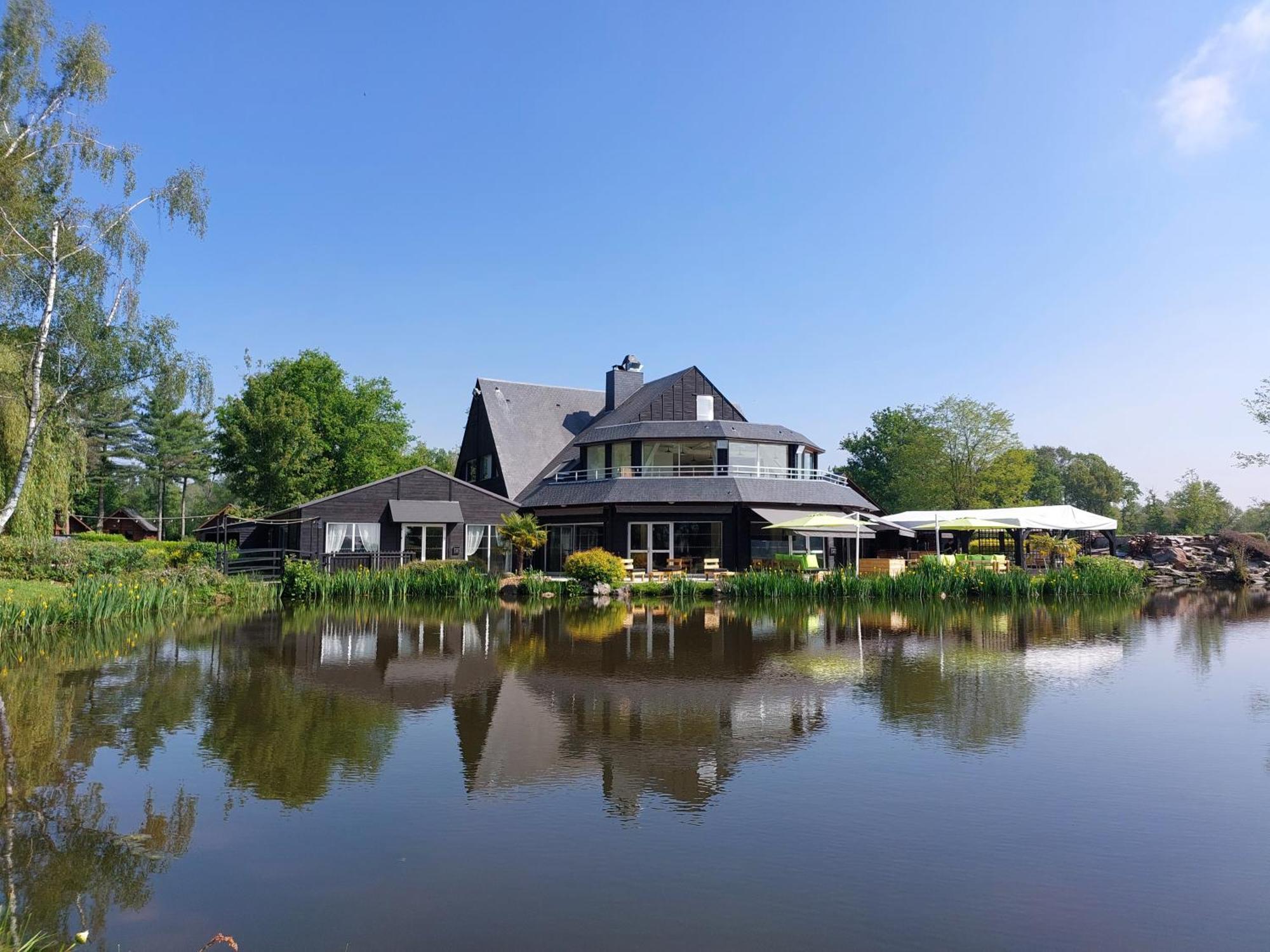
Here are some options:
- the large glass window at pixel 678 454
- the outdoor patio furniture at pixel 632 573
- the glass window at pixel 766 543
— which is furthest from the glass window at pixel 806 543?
the outdoor patio furniture at pixel 632 573

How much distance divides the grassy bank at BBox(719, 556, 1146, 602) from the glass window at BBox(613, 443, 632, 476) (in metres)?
7.39

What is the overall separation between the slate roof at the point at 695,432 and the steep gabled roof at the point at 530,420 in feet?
12.0

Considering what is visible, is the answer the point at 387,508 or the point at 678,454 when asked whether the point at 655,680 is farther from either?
the point at 678,454

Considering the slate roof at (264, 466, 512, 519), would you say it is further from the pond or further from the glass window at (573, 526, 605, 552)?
the pond

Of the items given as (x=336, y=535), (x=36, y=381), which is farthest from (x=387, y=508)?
(x=36, y=381)

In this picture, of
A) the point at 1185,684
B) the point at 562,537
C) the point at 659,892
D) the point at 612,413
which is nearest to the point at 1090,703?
the point at 1185,684

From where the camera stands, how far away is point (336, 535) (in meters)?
27.9

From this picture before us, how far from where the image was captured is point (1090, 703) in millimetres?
9453

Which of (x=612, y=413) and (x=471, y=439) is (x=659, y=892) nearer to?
(x=612, y=413)

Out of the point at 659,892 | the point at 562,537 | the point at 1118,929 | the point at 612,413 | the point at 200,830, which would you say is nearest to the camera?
the point at 1118,929

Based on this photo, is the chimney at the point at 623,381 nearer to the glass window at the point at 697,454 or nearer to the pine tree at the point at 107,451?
the glass window at the point at 697,454

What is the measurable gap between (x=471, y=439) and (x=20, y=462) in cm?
2301

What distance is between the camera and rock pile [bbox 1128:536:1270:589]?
31.0 m

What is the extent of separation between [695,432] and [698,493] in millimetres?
2657
